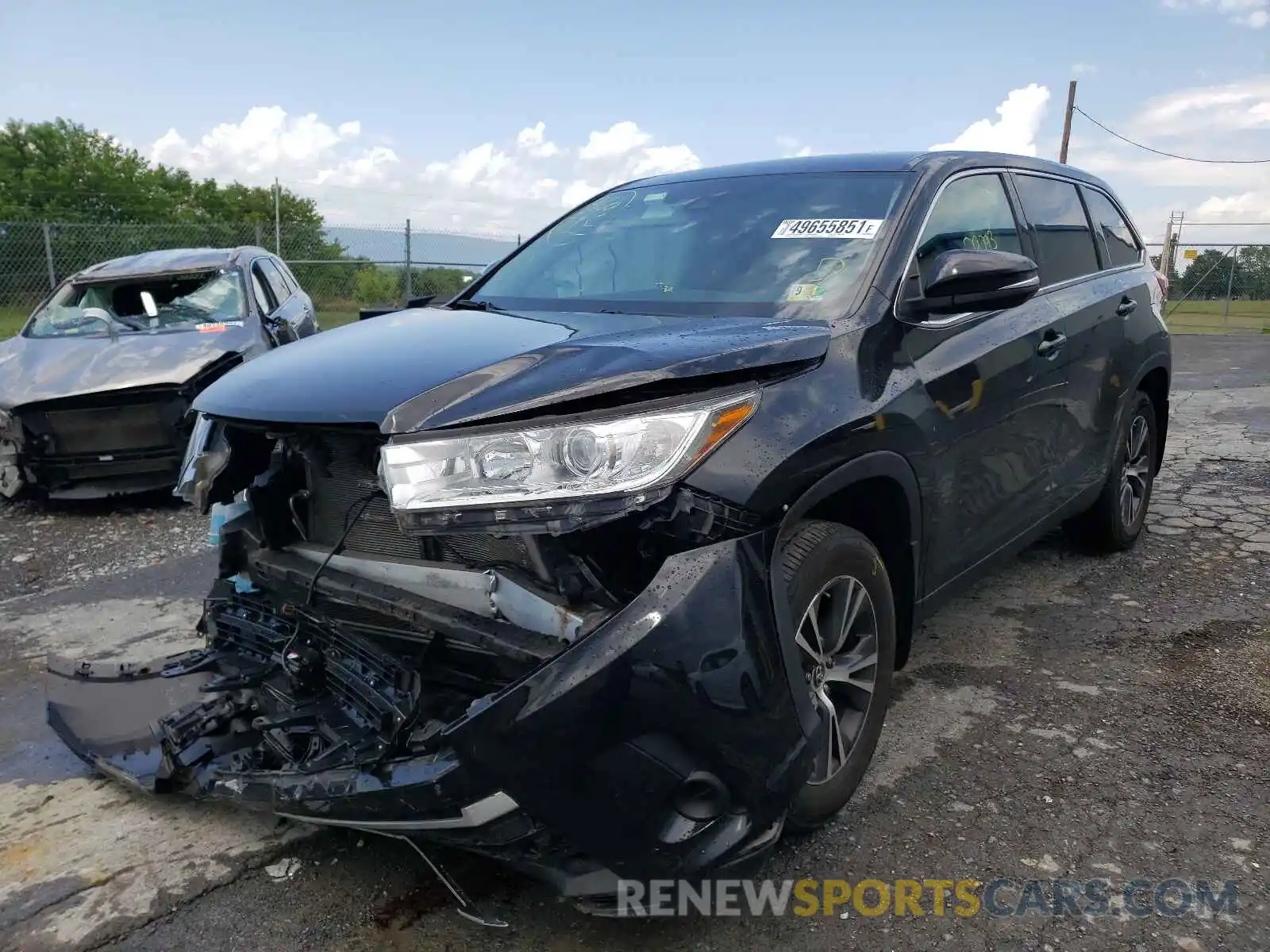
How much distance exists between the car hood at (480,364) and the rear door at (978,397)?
1.92ft

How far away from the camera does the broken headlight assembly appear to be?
81.0 inches

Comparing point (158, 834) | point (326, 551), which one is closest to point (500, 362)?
point (326, 551)

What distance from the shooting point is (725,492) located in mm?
2119

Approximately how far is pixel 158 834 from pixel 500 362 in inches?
66.0

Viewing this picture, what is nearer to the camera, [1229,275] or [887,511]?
[887,511]

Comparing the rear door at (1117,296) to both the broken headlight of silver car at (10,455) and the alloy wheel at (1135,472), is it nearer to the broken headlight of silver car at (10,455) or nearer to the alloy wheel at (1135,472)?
the alloy wheel at (1135,472)

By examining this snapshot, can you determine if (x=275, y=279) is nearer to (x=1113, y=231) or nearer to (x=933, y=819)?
(x=1113, y=231)

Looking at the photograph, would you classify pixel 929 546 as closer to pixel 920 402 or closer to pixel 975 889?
pixel 920 402

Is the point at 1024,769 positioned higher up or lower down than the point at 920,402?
lower down

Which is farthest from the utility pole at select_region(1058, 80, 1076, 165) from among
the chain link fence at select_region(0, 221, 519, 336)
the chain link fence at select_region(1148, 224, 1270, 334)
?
the chain link fence at select_region(0, 221, 519, 336)

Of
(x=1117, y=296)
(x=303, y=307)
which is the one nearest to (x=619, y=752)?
(x=1117, y=296)

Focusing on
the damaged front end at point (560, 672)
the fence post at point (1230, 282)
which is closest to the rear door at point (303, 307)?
the damaged front end at point (560, 672)

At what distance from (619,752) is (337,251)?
16.3m

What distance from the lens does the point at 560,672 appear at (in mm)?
1956
